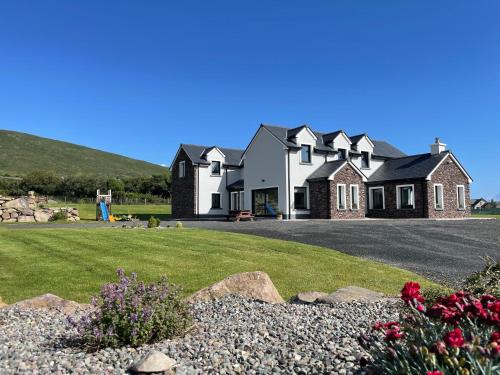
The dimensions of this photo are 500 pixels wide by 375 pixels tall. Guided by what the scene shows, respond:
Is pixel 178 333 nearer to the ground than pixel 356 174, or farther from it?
nearer to the ground

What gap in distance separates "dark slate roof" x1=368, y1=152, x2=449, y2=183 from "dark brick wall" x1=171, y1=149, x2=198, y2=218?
51.4 ft

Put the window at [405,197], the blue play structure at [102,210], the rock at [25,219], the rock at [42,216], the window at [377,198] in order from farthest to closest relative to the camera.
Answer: the window at [377,198]
the window at [405,197]
the blue play structure at [102,210]
the rock at [42,216]
the rock at [25,219]

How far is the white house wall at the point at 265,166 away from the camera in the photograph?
31406mm

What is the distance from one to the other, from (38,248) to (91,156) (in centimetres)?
10501

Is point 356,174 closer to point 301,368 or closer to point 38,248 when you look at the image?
point 38,248

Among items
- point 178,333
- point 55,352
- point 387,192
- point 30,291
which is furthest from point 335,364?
point 387,192

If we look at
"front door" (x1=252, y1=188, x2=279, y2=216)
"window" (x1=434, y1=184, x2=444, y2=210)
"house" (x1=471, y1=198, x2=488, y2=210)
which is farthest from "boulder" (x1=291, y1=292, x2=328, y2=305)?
"house" (x1=471, y1=198, x2=488, y2=210)

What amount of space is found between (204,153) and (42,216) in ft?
49.7

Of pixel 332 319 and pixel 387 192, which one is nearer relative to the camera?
pixel 332 319

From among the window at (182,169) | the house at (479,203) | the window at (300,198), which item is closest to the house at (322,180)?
the window at (300,198)

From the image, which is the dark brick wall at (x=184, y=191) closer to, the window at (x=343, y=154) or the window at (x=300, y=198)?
the window at (x=300, y=198)

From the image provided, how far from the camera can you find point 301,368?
3.38 m

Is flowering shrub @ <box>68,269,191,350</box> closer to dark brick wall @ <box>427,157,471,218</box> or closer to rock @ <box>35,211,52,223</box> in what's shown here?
rock @ <box>35,211,52,223</box>

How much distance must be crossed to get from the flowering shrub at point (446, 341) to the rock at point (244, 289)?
3.37m
